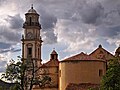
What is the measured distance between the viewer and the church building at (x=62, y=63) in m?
79.2

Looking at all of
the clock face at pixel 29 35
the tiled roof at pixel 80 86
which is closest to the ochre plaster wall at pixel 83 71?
the tiled roof at pixel 80 86

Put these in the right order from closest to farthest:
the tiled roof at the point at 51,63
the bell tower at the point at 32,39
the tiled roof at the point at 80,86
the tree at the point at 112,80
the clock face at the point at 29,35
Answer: the tree at the point at 112,80 < the tiled roof at the point at 80,86 < the tiled roof at the point at 51,63 < the bell tower at the point at 32,39 < the clock face at the point at 29,35

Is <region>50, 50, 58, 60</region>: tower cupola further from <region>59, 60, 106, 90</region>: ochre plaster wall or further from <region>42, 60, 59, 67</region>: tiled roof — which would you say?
<region>59, 60, 106, 90</region>: ochre plaster wall

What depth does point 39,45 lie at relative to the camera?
120500 millimetres

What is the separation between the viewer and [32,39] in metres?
119

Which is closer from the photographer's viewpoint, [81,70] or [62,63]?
[81,70]

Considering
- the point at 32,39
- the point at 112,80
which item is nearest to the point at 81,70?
the point at 112,80

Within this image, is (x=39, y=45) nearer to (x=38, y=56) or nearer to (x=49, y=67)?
(x=38, y=56)

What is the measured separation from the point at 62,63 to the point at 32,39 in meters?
38.4

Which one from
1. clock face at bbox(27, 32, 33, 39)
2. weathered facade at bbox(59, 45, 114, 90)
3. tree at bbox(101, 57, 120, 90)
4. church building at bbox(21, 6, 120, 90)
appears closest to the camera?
tree at bbox(101, 57, 120, 90)

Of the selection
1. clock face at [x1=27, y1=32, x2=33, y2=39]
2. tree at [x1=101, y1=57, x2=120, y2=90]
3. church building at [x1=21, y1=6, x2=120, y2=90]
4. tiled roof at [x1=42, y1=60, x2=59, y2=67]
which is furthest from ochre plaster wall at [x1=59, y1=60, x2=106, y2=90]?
clock face at [x1=27, y1=32, x2=33, y2=39]

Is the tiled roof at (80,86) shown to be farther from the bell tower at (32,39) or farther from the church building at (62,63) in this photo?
the bell tower at (32,39)

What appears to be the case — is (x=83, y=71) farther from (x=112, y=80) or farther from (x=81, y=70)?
(x=112, y=80)

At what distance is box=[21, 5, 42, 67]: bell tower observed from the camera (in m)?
118
